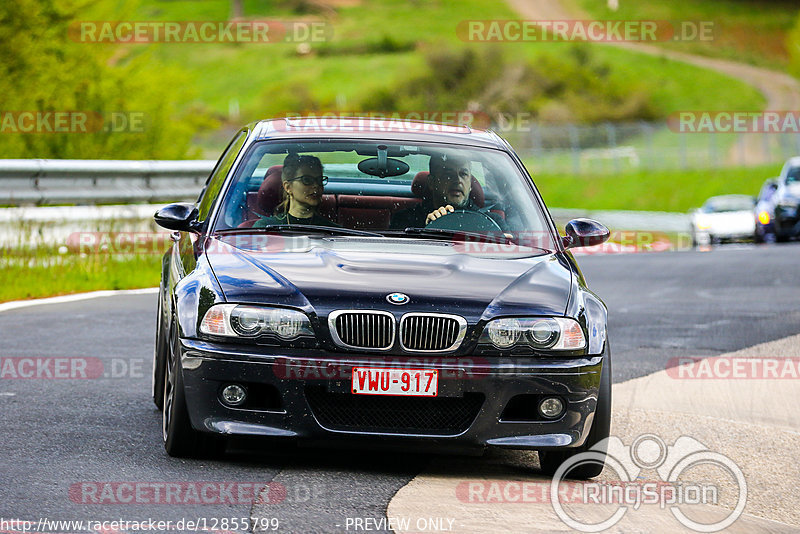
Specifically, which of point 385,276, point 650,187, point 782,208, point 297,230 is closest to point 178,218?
point 297,230

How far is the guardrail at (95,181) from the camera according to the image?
14.4 metres

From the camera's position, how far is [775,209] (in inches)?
1066

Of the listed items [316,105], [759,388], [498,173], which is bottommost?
[759,388]

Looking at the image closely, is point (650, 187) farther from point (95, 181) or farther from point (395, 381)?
point (395, 381)

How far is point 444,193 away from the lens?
7.33 meters

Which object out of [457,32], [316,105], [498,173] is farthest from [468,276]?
[457,32]

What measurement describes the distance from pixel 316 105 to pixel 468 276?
256 ft

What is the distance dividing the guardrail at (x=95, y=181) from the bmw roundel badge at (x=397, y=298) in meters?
8.90

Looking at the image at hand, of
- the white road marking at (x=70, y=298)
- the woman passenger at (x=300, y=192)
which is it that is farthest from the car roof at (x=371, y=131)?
the white road marking at (x=70, y=298)

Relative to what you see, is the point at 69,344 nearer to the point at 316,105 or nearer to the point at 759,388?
the point at 759,388

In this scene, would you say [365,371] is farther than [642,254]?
No

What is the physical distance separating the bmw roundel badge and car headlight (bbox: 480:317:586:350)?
0.35 m

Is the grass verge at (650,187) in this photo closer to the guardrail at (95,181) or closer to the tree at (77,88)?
the tree at (77,88)

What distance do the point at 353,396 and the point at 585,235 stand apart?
193cm
